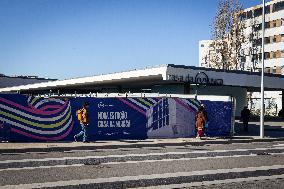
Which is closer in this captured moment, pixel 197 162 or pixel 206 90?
pixel 197 162

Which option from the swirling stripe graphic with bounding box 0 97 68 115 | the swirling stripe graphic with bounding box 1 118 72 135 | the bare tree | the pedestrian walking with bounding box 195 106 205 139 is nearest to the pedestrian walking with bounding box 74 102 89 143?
the swirling stripe graphic with bounding box 1 118 72 135

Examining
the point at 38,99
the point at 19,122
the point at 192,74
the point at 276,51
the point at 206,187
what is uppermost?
the point at 276,51

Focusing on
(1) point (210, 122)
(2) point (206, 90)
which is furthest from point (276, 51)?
(1) point (210, 122)

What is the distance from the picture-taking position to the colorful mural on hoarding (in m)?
15.9

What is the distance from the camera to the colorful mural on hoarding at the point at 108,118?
624 inches

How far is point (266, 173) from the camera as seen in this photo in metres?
9.47

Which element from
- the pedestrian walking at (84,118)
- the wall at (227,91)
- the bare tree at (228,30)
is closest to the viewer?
the pedestrian walking at (84,118)

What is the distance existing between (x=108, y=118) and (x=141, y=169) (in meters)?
7.99

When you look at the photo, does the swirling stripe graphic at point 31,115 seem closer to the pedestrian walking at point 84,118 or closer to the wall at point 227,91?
the pedestrian walking at point 84,118

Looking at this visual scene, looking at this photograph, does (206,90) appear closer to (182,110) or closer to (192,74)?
(192,74)

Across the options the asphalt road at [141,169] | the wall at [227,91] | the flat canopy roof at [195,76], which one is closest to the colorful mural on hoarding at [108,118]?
the asphalt road at [141,169]

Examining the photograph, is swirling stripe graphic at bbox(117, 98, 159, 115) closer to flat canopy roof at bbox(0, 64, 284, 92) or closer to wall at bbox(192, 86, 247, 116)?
flat canopy roof at bbox(0, 64, 284, 92)

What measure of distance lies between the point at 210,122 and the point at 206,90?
19442 millimetres

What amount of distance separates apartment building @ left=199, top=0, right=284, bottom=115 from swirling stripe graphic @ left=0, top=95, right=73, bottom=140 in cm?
4785
